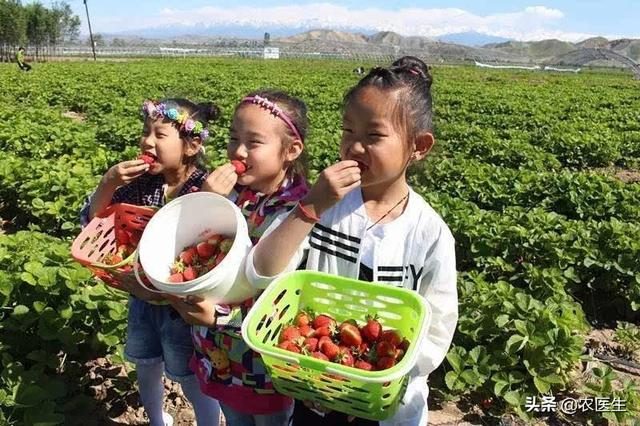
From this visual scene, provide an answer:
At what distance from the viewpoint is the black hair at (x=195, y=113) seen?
2.52 meters

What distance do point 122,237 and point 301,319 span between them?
961 millimetres

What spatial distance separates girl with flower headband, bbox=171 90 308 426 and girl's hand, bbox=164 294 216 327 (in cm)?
4

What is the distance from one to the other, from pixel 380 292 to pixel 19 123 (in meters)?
9.08

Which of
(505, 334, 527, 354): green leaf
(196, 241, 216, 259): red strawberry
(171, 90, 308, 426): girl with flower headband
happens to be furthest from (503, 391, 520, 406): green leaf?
Result: (196, 241, 216, 259): red strawberry

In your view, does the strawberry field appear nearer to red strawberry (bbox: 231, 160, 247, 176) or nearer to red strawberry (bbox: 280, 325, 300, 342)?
red strawberry (bbox: 231, 160, 247, 176)

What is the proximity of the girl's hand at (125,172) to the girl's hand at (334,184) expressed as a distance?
36.5 inches

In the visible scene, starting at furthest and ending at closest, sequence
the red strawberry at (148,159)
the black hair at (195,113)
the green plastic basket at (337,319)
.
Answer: the black hair at (195,113) < the red strawberry at (148,159) < the green plastic basket at (337,319)

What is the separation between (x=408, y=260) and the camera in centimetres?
189

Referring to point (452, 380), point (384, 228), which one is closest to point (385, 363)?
point (384, 228)

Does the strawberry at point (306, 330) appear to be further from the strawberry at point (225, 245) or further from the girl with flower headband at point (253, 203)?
the strawberry at point (225, 245)

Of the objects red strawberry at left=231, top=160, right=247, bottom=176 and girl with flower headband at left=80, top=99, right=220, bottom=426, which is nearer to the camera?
red strawberry at left=231, top=160, right=247, bottom=176

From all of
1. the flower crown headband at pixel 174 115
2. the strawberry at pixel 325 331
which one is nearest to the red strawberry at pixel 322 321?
the strawberry at pixel 325 331

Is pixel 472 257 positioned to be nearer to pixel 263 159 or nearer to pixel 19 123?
pixel 263 159

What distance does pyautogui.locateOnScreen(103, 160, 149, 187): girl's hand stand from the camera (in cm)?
228
